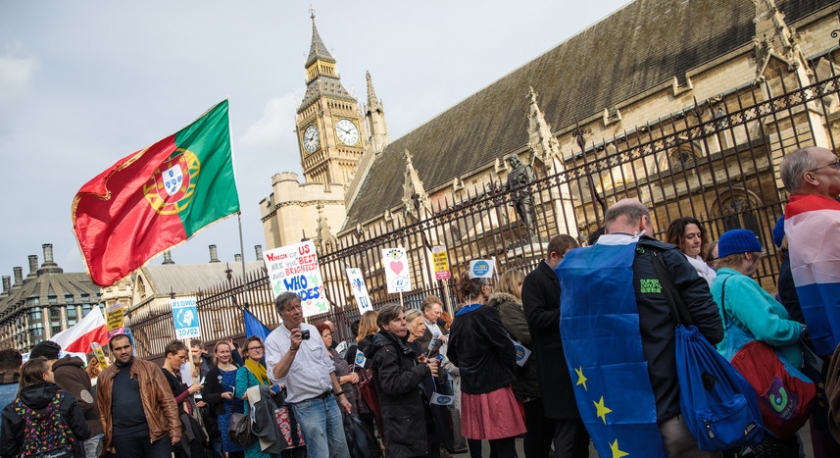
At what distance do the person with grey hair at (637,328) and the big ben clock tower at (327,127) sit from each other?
61.1 meters

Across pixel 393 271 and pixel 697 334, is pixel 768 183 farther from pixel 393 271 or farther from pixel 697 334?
pixel 697 334

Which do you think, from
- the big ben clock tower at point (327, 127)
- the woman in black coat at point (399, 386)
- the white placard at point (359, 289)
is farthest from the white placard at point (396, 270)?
the big ben clock tower at point (327, 127)

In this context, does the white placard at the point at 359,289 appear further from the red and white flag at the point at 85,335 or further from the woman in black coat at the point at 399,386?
the woman in black coat at the point at 399,386

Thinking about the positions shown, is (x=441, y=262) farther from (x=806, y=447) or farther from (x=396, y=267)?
(x=806, y=447)

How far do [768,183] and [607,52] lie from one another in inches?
469

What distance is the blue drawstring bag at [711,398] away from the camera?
2.65 m

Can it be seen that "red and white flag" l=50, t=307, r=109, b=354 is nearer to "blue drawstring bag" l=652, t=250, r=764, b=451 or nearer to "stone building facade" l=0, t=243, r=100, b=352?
"blue drawstring bag" l=652, t=250, r=764, b=451

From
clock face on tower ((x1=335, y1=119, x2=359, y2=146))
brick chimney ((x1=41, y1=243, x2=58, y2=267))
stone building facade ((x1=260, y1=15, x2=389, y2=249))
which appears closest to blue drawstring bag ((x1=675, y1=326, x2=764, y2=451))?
stone building facade ((x1=260, y1=15, x2=389, y2=249))

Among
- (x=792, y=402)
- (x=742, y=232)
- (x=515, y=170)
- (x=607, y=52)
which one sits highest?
(x=607, y=52)

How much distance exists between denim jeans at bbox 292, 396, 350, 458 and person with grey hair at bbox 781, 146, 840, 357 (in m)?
3.63

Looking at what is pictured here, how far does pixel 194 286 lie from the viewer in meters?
57.0

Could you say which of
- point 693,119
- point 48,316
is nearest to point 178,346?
point 693,119

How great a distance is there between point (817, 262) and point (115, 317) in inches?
396

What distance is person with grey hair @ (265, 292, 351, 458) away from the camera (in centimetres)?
522
